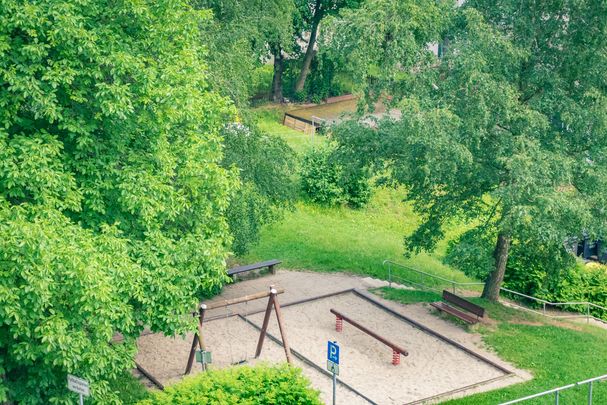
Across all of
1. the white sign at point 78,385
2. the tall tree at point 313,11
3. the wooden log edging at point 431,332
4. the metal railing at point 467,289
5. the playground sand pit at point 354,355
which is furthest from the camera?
the tall tree at point 313,11

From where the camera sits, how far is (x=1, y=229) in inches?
570

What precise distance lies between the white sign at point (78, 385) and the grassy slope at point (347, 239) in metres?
12.5

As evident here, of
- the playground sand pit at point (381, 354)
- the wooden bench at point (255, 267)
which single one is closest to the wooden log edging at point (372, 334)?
the playground sand pit at point (381, 354)

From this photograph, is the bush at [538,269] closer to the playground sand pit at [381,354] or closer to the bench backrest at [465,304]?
the bench backrest at [465,304]

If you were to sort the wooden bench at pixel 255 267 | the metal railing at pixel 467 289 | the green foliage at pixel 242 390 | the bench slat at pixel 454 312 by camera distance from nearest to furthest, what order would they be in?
the green foliage at pixel 242 390
the bench slat at pixel 454 312
the wooden bench at pixel 255 267
the metal railing at pixel 467 289

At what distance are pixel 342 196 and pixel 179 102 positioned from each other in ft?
61.2

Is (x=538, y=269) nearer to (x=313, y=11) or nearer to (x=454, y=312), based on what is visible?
(x=454, y=312)

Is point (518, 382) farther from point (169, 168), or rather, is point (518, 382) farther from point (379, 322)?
point (169, 168)

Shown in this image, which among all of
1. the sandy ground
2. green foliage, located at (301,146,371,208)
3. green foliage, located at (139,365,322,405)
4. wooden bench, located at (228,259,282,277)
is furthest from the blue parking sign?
green foliage, located at (301,146,371,208)

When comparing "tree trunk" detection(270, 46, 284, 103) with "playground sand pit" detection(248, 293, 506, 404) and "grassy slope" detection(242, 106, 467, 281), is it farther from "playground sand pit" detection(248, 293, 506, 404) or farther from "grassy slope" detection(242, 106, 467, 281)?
"playground sand pit" detection(248, 293, 506, 404)

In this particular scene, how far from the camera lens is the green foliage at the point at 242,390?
14992mm

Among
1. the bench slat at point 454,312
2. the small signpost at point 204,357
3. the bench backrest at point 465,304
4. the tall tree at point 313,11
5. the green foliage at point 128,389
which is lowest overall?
the green foliage at point 128,389

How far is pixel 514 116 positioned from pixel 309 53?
2602cm

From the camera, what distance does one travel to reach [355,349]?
70.7 ft
